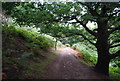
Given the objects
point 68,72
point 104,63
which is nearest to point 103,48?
point 104,63

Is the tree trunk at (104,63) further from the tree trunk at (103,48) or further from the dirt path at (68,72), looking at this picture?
the dirt path at (68,72)

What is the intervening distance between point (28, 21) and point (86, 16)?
4.22m

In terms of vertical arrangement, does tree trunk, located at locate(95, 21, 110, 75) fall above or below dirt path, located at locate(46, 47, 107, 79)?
above

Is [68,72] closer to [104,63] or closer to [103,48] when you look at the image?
[104,63]

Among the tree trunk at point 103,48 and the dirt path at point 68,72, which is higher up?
the tree trunk at point 103,48

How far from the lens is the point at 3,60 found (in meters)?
5.95

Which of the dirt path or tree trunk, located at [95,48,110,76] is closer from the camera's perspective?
the dirt path

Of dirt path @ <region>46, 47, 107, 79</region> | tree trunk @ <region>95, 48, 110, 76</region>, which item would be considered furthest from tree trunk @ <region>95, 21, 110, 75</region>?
dirt path @ <region>46, 47, 107, 79</region>

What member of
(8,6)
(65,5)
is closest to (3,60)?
(8,6)

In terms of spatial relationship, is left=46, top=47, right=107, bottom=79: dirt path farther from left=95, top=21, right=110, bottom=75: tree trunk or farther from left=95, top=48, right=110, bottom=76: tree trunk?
left=95, top=21, right=110, bottom=75: tree trunk

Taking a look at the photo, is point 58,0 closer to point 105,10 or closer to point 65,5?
point 65,5

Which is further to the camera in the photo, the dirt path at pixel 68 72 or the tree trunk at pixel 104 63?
the tree trunk at pixel 104 63

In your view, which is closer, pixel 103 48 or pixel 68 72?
pixel 68 72

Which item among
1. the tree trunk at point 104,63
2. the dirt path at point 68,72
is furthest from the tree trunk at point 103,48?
the dirt path at point 68,72
